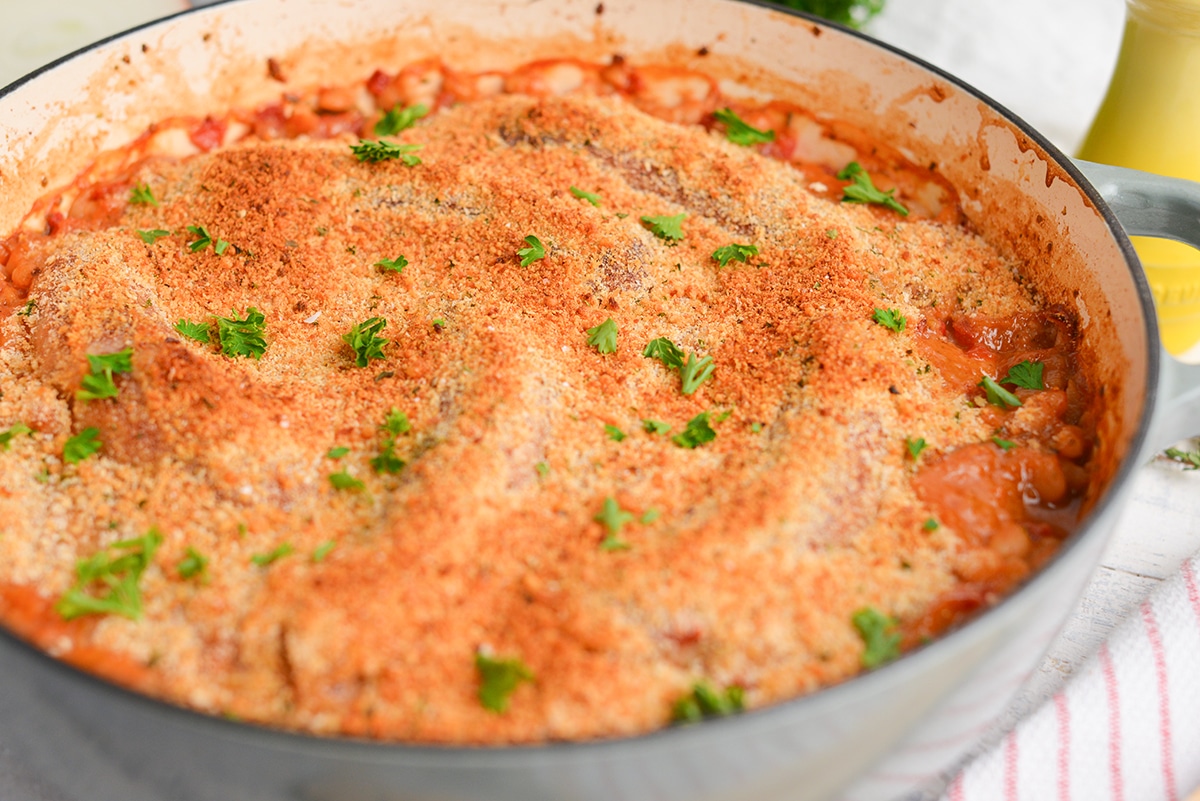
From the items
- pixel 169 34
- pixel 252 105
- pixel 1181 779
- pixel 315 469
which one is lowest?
pixel 1181 779

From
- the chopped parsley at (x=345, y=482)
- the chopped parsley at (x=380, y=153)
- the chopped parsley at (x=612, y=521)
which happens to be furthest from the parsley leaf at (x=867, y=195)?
the chopped parsley at (x=345, y=482)

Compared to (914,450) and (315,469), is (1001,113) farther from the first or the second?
(315,469)

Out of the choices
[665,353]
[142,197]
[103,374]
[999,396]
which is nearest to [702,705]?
[665,353]

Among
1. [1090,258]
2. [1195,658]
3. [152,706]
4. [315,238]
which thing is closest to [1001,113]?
[1090,258]

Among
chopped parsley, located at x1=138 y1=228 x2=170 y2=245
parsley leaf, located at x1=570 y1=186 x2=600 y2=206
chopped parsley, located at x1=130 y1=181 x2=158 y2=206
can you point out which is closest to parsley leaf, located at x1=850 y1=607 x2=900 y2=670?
parsley leaf, located at x1=570 y1=186 x2=600 y2=206

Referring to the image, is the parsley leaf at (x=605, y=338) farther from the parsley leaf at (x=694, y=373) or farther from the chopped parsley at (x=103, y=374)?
the chopped parsley at (x=103, y=374)

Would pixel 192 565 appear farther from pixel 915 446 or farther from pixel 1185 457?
pixel 1185 457

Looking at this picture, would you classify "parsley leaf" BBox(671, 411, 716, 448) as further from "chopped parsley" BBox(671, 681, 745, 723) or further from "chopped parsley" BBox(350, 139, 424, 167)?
"chopped parsley" BBox(350, 139, 424, 167)
